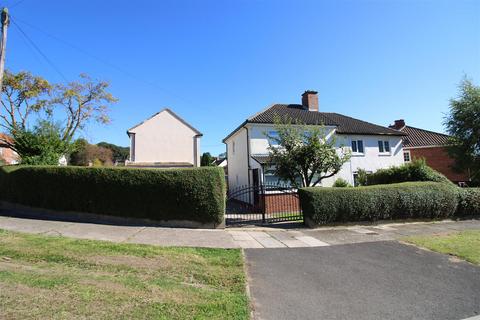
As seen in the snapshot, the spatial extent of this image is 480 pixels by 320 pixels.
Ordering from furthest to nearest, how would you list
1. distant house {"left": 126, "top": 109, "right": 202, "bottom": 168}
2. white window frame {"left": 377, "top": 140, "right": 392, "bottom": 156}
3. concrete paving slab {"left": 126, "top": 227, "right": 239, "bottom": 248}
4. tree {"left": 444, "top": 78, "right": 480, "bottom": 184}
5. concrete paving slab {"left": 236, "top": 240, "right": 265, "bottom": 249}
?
distant house {"left": 126, "top": 109, "right": 202, "bottom": 168}, white window frame {"left": 377, "top": 140, "right": 392, "bottom": 156}, tree {"left": 444, "top": 78, "right": 480, "bottom": 184}, concrete paving slab {"left": 236, "top": 240, "right": 265, "bottom": 249}, concrete paving slab {"left": 126, "top": 227, "right": 239, "bottom": 248}

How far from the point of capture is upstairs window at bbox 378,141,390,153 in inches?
968

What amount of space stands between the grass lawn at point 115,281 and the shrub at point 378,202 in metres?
5.60

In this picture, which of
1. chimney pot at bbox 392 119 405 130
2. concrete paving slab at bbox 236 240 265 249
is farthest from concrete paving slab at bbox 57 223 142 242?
chimney pot at bbox 392 119 405 130

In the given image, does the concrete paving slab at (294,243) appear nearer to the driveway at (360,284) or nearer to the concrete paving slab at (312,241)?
the concrete paving slab at (312,241)

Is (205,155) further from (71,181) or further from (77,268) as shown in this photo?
(77,268)

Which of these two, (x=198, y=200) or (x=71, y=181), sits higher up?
(x=71, y=181)

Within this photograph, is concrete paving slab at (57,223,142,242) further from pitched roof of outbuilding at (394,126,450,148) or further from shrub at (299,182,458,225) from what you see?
pitched roof of outbuilding at (394,126,450,148)

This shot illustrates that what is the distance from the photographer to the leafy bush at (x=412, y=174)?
1428cm

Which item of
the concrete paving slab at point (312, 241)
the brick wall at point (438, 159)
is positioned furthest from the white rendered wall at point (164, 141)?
the brick wall at point (438, 159)

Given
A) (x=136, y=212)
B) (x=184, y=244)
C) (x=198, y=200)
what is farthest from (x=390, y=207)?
(x=136, y=212)

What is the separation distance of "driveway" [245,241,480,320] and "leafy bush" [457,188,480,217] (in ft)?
28.9

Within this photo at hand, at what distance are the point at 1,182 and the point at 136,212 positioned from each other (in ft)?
25.5

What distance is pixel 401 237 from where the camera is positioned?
953cm

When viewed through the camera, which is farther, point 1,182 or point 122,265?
point 1,182
